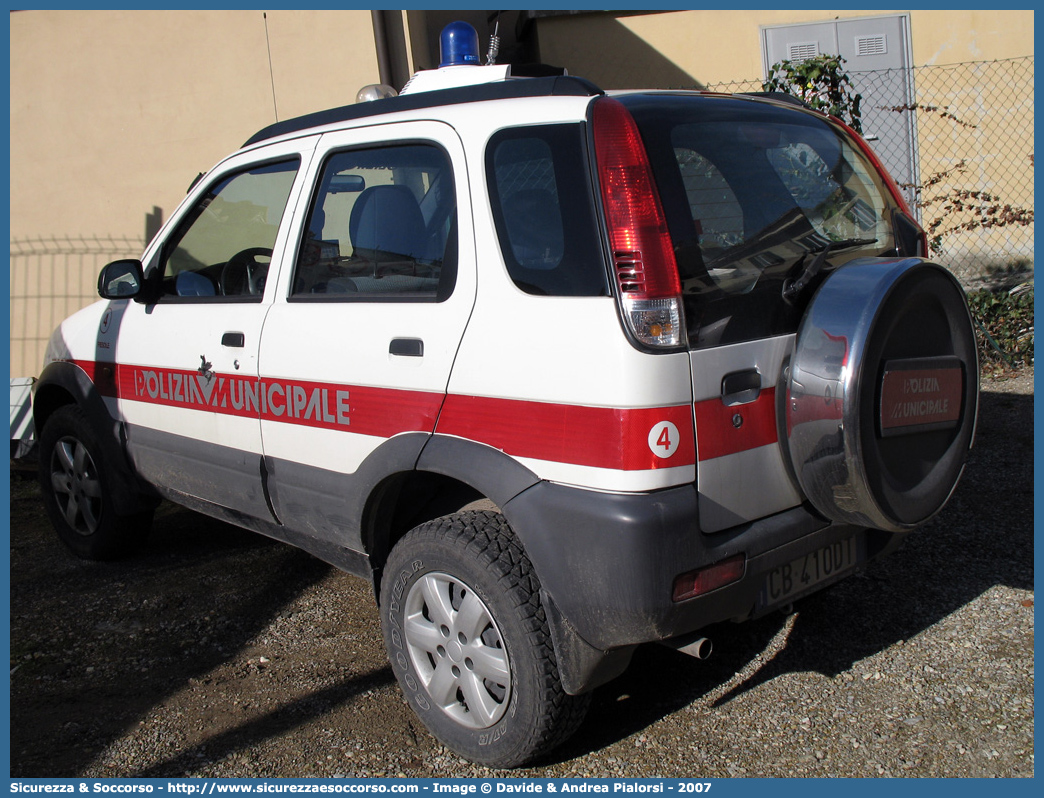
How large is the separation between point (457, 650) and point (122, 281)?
2.21 metres

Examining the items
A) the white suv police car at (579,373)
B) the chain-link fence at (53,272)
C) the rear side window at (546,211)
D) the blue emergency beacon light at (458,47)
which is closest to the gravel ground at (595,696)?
the white suv police car at (579,373)

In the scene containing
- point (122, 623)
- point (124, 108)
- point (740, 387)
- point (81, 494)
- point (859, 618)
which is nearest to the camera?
point (740, 387)

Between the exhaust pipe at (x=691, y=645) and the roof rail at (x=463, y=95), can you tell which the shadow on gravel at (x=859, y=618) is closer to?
the exhaust pipe at (x=691, y=645)

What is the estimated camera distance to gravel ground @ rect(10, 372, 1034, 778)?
8.69ft

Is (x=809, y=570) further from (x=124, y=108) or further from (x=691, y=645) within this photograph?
(x=124, y=108)

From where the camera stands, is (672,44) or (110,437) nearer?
(110,437)

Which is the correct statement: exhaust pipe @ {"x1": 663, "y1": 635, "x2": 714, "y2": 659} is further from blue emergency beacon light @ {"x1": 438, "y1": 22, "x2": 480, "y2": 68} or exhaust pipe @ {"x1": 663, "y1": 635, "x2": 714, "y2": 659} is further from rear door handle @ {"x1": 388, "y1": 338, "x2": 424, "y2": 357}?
blue emergency beacon light @ {"x1": 438, "y1": 22, "x2": 480, "y2": 68}

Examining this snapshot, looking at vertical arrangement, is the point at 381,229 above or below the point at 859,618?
above

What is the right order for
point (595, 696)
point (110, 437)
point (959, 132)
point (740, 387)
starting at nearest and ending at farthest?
point (740, 387) < point (595, 696) < point (110, 437) < point (959, 132)

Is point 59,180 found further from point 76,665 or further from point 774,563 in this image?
point 774,563

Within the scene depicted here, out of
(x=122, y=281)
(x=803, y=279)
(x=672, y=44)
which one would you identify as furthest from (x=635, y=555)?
(x=672, y=44)

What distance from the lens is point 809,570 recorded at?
253cm

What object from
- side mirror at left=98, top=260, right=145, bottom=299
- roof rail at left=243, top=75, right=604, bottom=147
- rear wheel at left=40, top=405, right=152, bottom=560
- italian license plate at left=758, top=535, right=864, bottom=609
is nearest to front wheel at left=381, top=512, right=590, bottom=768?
italian license plate at left=758, top=535, right=864, bottom=609

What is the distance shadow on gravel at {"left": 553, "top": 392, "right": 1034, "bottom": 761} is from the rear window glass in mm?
1367
